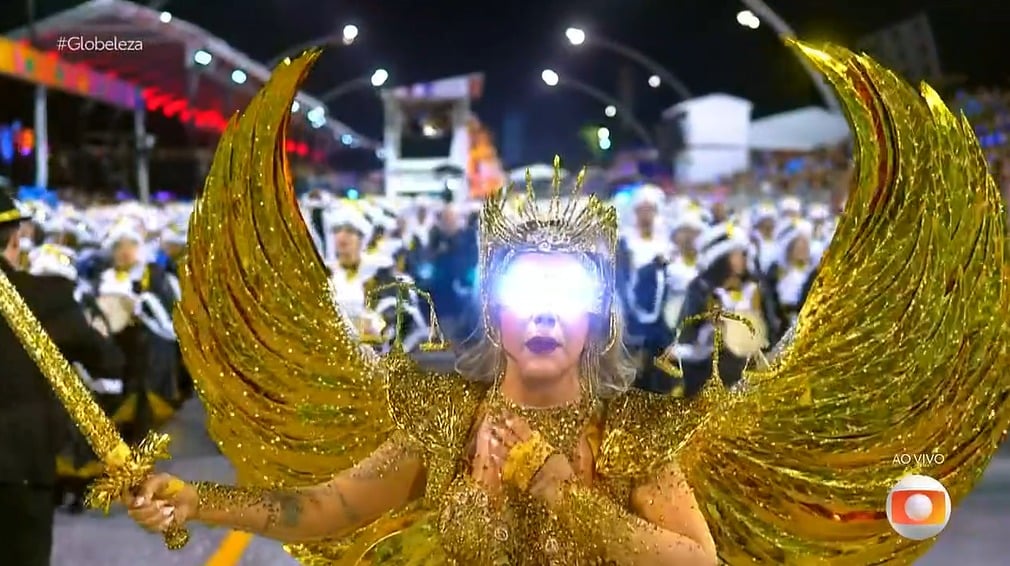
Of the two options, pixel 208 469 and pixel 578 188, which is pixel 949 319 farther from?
pixel 208 469

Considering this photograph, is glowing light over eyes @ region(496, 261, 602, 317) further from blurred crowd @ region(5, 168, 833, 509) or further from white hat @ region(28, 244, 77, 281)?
white hat @ region(28, 244, 77, 281)

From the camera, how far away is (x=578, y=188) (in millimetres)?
1237

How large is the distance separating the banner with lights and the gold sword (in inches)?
53.5

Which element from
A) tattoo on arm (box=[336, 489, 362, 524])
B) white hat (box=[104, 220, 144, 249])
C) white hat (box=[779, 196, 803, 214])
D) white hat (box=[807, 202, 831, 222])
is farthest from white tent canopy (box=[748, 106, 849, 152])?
white hat (box=[104, 220, 144, 249])

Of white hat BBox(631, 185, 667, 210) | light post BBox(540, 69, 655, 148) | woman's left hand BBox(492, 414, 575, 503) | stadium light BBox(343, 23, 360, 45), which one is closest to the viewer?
woman's left hand BBox(492, 414, 575, 503)

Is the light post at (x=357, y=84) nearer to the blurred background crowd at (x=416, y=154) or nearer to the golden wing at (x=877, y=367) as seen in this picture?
the blurred background crowd at (x=416, y=154)

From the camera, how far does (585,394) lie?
124 cm

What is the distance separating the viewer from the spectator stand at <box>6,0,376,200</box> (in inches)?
89.2

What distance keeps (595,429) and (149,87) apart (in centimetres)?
157

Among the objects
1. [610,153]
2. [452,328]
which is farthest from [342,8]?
[452,328]

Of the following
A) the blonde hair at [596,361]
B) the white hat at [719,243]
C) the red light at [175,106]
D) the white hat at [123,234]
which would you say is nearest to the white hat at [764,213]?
the white hat at [719,243]

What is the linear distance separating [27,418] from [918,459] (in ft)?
5.33

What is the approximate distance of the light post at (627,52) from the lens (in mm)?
2980

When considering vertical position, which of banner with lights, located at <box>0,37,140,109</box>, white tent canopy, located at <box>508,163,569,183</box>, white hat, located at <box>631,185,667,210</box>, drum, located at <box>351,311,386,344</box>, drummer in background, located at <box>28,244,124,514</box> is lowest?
drummer in background, located at <box>28,244,124,514</box>
